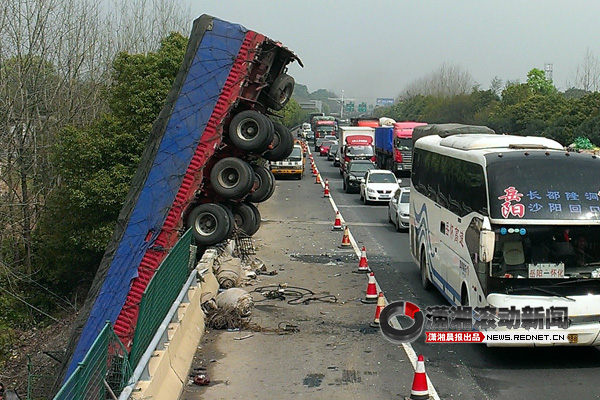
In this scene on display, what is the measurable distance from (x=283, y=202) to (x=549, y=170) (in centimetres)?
2443

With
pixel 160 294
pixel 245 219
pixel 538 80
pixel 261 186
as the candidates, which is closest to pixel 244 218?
pixel 245 219

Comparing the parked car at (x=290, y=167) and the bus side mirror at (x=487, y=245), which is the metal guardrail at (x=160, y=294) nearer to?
the bus side mirror at (x=487, y=245)

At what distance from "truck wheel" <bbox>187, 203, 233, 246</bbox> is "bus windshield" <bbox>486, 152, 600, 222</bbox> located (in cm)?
794

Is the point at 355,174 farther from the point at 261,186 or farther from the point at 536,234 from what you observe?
the point at 536,234

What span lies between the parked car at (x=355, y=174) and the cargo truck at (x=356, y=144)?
395cm

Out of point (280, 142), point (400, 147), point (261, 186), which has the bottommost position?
point (400, 147)

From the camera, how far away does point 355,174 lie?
3791 centimetres

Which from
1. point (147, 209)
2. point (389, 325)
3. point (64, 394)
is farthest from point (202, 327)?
point (64, 394)

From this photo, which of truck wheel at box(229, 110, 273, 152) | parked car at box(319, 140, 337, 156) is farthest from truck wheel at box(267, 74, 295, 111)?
parked car at box(319, 140, 337, 156)

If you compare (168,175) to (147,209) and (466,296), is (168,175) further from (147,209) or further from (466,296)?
(466,296)

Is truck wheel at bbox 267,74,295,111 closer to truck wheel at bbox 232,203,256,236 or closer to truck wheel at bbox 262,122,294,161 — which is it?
truck wheel at bbox 262,122,294,161

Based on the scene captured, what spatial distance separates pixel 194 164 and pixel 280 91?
3.42 metres

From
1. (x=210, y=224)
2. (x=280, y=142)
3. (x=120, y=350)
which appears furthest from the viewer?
(x=280, y=142)

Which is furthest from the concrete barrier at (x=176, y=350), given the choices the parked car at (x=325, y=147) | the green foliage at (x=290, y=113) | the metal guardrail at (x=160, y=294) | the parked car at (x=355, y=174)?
the parked car at (x=325, y=147)
